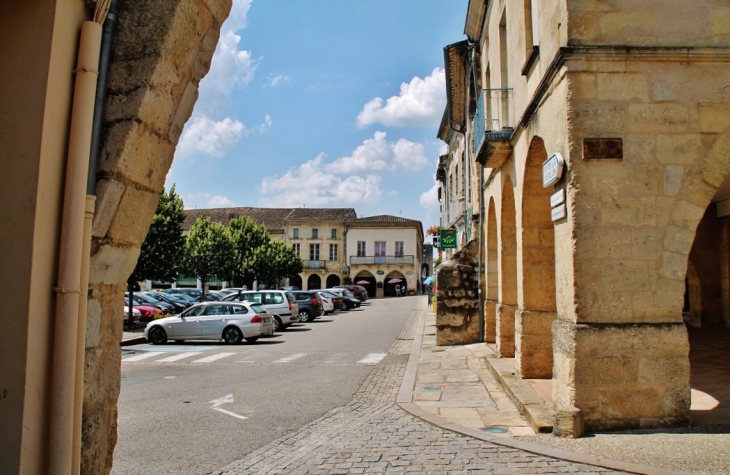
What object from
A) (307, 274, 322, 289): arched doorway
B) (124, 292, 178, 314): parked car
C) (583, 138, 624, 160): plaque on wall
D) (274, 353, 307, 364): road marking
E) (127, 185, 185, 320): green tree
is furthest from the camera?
(307, 274, 322, 289): arched doorway

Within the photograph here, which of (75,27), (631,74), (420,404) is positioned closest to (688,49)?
(631,74)

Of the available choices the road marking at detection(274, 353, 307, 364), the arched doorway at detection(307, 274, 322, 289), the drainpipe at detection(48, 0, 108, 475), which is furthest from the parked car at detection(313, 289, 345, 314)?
the arched doorway at detection(307, 274, 322, 289)

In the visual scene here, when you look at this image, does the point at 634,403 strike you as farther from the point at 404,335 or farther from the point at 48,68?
the point at 404,335

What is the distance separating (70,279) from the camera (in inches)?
104

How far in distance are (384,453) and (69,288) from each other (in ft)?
12.9

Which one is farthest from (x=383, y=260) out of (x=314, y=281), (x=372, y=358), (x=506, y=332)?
(x=506, y=332)

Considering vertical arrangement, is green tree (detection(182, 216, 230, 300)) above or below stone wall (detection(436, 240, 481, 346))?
above

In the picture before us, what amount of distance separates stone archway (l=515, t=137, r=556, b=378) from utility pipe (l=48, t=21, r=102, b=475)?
729 cm

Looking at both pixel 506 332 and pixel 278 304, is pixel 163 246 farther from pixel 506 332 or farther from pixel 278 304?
pixel 506 332

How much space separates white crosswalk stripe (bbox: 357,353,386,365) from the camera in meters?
13.3

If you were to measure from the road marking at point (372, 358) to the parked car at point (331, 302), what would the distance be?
744 inches

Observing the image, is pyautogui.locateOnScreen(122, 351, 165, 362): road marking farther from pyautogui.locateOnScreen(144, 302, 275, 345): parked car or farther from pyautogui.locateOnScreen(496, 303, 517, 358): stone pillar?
pyautogui.locateOnScreen(496, 303, 517, 358): stone pillar

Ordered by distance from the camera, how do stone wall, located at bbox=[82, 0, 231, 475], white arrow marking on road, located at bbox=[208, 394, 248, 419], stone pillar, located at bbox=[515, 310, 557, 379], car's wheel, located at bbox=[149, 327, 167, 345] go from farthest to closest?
1. car's wheel, located at bbox=[149, 327, 167, 345]
2. stone pillar, located at bbox=[515, 310, 557, 379]
3. white arrow marking on road, located at bbox=[208, 394, 248, 419]
4. stone wall, located at bbox=[82, 0, 231, 475]

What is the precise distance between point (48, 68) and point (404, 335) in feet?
59.3
